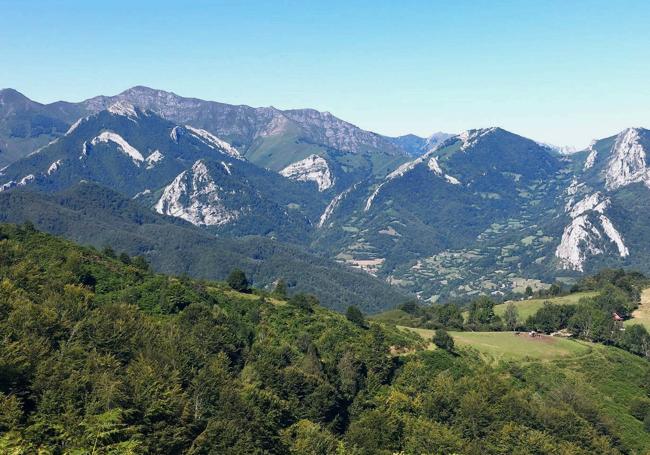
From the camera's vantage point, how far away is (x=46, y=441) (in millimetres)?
41062

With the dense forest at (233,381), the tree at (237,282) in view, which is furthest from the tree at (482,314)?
the tree at (237,282)

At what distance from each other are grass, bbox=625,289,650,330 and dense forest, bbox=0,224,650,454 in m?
37.9

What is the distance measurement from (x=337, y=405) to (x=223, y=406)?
86.2 ft

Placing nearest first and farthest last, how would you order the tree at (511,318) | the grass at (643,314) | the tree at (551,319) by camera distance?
the tree at (551,319), the grass at (643,314), the tree at (511,318)

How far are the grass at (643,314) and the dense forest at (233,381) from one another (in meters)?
37.9

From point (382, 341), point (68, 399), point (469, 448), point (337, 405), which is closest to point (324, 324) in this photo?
point (382, 341)

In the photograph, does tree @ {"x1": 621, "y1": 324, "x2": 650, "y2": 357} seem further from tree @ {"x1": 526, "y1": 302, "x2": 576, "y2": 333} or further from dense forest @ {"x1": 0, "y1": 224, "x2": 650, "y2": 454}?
dense forest @ {"x1": 0, "y1": 224, "x2": 650, "y2": 454}

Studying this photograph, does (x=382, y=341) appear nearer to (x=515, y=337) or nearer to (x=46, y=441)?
(x=515, y=337)

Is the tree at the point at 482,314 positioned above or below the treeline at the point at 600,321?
below

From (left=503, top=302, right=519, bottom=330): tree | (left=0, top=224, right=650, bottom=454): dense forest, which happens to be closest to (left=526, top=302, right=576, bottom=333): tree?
(left=503, top=302, right=519, bottom=330): tree

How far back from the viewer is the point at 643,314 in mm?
167750

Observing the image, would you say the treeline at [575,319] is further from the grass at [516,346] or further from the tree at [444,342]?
the tree at [444,342]

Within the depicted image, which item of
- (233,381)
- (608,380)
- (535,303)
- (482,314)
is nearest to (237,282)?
(233,381)

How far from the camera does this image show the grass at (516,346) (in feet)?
410
